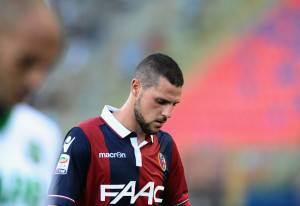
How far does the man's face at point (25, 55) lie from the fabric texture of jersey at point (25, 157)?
97 mm

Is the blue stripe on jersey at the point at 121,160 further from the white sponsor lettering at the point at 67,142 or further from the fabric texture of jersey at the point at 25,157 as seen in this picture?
the fabric texture of jersey at the point at 25,157

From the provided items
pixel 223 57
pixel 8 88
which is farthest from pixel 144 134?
pixel 223 57

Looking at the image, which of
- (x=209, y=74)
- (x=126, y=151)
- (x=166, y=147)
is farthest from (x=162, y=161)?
(x=209, y=74)

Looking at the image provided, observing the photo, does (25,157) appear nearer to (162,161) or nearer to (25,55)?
(25,55)

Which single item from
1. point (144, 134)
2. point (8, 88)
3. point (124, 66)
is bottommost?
point (8, 88)

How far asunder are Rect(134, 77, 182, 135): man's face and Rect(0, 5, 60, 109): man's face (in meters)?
2.17

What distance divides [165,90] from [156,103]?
81 mm

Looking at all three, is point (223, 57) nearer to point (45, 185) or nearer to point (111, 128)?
point (111, 128)

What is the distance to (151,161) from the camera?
13.0ft

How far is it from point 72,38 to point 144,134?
9932 millimetres

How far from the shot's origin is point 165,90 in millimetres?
3807

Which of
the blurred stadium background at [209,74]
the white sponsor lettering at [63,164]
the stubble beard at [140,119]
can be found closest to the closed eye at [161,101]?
the stubble beard at [140,119]

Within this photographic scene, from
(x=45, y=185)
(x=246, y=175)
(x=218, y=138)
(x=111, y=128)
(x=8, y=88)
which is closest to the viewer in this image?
(x=8, y=88)

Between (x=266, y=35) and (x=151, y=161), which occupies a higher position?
(x=266, y=35)
